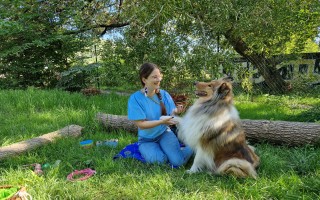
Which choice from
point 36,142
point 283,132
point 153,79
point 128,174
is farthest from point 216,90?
point 36,142

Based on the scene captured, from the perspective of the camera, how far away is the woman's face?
12.9ft

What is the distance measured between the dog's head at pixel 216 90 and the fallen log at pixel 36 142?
9.30ft

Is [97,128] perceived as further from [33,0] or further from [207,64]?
[33,0]

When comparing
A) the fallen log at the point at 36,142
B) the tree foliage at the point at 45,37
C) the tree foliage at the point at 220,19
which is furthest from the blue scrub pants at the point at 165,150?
the tree foliage at the point at 45,37

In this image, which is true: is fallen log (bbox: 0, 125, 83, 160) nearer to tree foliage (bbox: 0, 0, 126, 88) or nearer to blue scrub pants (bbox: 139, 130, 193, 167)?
blue scrub pants (bbox: 139, 130, 193, 167)

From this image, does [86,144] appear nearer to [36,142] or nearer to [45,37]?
[36,142]

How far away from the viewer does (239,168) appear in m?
3.38

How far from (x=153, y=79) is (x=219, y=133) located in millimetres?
1193

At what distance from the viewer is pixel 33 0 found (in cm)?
1134

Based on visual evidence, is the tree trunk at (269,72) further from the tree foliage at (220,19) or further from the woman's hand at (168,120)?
→ the woman's hand at (168,120)

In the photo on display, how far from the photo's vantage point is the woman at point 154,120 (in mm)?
3979

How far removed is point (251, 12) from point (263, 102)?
11.9 feet

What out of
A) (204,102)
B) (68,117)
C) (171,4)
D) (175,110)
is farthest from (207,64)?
(68,117)

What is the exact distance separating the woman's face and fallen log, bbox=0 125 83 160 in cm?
210
